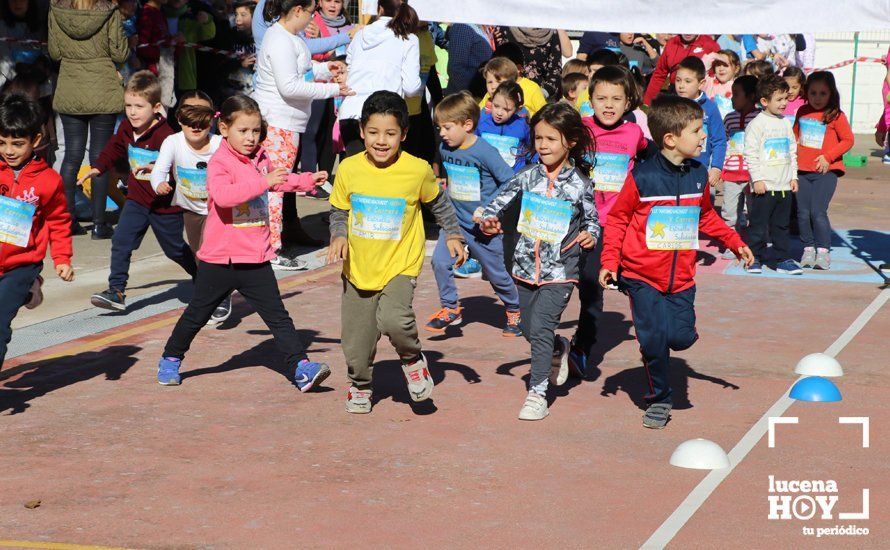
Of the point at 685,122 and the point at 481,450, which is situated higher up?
the point at 685,122

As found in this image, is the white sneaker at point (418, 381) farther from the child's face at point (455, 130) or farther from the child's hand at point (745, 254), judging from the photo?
the child's face at point (455, 130)

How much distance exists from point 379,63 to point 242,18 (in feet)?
14.4

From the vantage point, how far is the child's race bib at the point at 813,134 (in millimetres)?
12297

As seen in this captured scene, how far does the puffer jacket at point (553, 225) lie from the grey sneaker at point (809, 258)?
205 inches

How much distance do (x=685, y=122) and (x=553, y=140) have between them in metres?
0.75

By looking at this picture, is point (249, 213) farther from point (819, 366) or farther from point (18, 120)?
point (819, 366)

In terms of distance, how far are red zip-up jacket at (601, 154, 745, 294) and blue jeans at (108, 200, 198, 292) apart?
3749 mm

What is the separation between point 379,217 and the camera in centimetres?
711

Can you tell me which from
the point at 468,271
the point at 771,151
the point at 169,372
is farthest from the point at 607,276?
the point at 771,151

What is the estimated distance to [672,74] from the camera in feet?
45.9

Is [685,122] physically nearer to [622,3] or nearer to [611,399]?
[611,399]

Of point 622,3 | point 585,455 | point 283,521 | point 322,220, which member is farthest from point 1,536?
point 322,220

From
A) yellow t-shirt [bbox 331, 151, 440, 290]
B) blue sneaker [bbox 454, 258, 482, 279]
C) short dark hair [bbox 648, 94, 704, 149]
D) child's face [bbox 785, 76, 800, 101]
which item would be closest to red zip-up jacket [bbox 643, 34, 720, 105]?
child's face [bbox 785, 76, 800, 101]

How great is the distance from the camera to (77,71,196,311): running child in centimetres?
967
